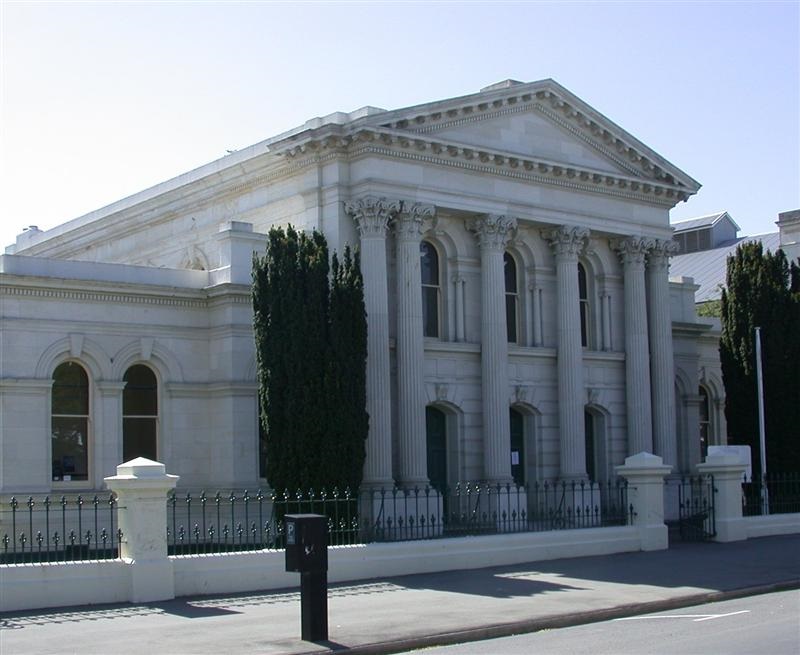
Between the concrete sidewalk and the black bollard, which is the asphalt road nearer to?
the concrete sidewalk

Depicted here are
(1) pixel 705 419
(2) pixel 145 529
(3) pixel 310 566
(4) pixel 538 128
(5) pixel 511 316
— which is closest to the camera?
(3) pixel 310 566

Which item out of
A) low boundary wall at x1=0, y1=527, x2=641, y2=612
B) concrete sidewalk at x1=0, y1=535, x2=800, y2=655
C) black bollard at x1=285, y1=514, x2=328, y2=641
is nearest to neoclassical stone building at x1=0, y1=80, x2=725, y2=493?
low boundary wall at x1=0, y1=527, x2=641, y2=612

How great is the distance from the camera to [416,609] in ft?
56.5

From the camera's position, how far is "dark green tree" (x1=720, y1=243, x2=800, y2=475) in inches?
1309

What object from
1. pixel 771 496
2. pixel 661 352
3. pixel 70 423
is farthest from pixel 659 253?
pixel 70 423

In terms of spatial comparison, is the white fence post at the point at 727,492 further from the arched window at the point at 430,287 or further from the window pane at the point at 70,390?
the window pane at the point at 70,390

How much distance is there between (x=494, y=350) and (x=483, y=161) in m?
4.60

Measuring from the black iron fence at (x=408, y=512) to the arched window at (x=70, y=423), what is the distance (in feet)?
7.30

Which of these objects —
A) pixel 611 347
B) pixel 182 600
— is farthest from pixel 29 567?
pixel 611 347

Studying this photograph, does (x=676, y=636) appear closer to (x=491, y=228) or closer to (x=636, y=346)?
(x=491, y=228)

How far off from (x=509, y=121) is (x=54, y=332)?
12407 mm

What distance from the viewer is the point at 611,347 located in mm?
34875

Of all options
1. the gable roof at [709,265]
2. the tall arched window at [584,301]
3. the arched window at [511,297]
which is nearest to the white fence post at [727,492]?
the arched window at [511,297]

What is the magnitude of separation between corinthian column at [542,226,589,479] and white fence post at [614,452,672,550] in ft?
22.0
